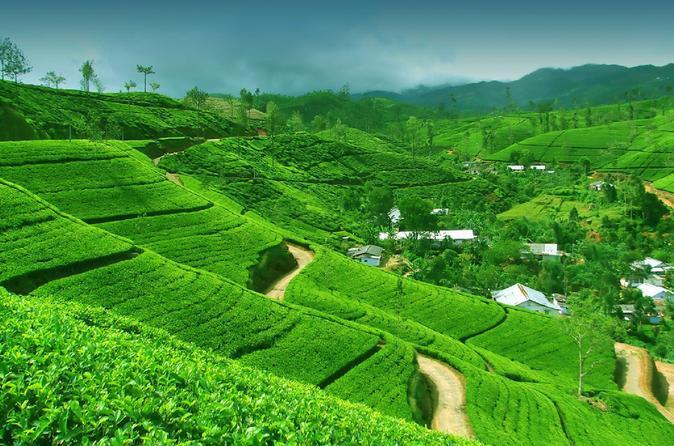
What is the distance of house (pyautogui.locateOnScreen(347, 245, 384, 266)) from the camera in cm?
8062

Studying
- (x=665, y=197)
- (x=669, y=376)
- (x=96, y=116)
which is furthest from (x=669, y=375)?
(x=96, y=116)

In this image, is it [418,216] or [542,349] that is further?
[418,216]

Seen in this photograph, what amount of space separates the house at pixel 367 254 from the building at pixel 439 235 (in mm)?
14755

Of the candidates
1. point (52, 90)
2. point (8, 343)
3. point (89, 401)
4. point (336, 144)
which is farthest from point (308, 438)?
point (336, 144)

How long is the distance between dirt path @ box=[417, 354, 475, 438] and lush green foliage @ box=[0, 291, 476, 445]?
1505cm

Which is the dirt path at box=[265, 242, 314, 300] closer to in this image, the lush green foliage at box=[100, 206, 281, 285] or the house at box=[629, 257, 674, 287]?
the lush green foliage at box=[100, 206, 281, 285]

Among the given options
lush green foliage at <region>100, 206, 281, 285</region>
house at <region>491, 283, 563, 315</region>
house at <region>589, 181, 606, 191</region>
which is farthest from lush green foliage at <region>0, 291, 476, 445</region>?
house at <region>589, 181, 606, 191</region>

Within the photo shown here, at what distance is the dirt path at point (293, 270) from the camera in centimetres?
4388

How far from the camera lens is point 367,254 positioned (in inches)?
3216

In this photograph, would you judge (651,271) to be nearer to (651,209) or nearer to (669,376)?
(651,209)

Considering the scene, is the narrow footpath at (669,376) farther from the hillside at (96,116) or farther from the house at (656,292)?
the hillside at (96,116)

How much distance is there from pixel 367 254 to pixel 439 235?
79.9 ft

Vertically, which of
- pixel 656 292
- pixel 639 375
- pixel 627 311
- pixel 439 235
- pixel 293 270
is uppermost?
pixel 293 270

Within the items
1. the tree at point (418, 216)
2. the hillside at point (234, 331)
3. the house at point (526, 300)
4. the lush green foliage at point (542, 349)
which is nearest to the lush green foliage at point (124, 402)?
the hillside at point (234, 331)
